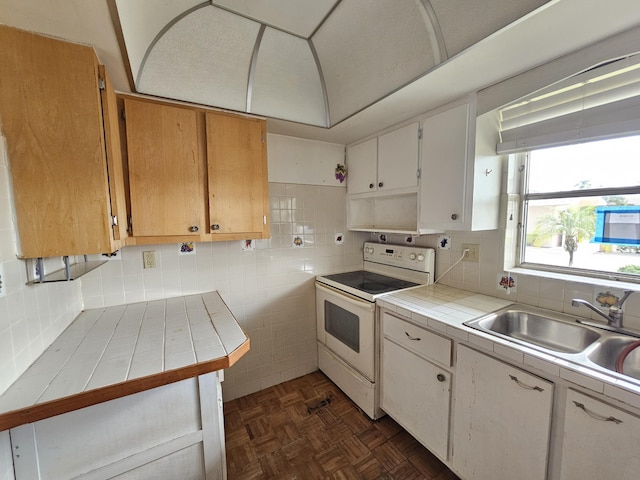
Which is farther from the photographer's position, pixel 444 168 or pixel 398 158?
pixel 398 158

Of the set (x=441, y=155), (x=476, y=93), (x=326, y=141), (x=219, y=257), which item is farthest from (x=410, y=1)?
(x=219, y=257)

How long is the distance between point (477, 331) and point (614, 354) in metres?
0.57

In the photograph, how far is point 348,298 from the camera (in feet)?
6.37

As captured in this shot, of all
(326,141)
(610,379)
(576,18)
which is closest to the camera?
(610,379)

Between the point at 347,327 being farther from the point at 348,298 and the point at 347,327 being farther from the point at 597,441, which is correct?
the point at 597,441

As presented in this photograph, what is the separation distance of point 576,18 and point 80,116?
1950mm

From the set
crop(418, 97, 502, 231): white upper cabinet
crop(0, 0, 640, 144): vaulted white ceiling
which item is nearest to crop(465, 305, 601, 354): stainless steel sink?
crop(418, 97, 502, 231): white upper cabinet

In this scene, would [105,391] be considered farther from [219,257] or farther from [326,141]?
[326,141]

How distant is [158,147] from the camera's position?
4.88 ft

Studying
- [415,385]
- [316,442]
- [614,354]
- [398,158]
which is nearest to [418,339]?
[415,385]

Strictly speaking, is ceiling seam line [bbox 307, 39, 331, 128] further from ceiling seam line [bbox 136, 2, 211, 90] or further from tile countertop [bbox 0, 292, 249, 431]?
tile countertop [bbox 0, 292, 249, 431]

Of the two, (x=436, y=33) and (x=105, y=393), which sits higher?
(x=436, y=33)

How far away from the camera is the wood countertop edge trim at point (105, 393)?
76 centimetres

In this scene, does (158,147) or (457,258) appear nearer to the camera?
(158,147)
